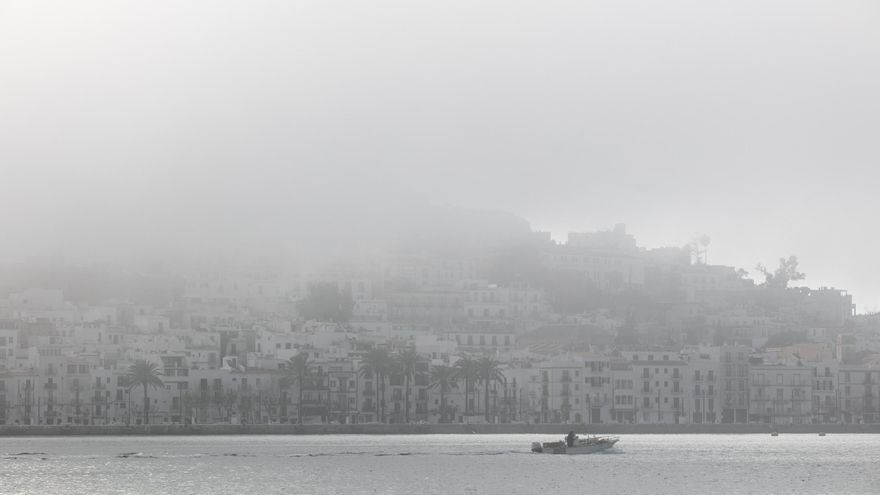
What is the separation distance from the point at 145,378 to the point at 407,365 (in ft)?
69.9

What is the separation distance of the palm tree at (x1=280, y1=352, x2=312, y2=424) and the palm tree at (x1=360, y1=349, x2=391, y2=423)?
4.70m

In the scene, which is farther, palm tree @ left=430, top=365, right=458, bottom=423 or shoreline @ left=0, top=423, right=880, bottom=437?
palm tree @ left=430, top=365, right=458, bottom=423

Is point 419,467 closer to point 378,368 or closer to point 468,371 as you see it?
point 468,371

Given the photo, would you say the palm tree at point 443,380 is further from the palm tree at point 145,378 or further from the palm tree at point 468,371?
the palm tree at point 145,378

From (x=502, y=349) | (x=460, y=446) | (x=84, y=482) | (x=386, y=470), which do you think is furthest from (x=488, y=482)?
(x=502, y=349)

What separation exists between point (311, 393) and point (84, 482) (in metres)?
62.7

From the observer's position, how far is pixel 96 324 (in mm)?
184750

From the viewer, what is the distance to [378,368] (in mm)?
149000

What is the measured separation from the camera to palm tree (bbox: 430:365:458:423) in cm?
14900

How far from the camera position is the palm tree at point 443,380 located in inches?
5866

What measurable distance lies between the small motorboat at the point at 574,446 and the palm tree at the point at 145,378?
137ft

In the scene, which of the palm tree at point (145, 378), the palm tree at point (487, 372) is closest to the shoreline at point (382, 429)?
the palm tree at point (487, 372)

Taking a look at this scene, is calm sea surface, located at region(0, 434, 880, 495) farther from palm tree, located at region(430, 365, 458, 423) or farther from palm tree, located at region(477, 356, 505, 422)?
palm tree, located at region(430, 365, 458, 423)

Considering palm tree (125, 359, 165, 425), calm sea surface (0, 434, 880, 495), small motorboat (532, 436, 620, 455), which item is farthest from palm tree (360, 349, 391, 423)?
small motorboat (532, 436, 620, 455)
